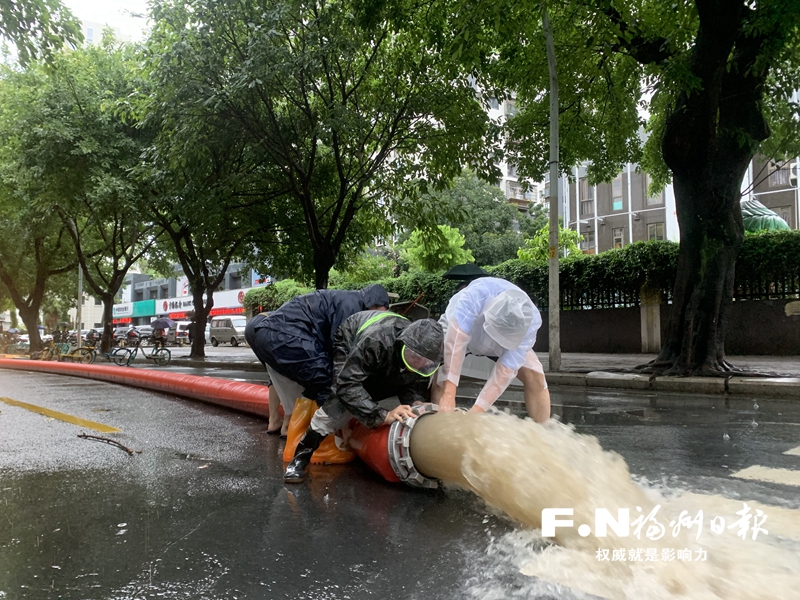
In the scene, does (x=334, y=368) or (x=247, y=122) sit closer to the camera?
(x=334, y=368)

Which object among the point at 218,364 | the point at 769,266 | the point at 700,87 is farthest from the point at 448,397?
the point at 218,364

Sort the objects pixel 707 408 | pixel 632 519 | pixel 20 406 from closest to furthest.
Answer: pixel 632 519 → pixel 707 408 → pixel 20 406

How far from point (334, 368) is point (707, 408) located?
4794 millimetres

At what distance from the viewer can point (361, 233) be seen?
1714 centimetres

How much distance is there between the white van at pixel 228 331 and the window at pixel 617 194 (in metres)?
22.9

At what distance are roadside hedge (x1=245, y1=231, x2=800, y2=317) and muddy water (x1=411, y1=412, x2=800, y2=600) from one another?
9.14 m

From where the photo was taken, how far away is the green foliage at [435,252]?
16109 mm

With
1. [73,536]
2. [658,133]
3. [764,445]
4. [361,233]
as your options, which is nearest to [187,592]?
[73,536]

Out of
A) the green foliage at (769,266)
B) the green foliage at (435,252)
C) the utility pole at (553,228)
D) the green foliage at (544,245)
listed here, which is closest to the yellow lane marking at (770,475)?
the utility pole at (553,228)

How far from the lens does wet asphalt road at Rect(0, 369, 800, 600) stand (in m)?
2.22

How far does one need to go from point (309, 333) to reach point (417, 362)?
1093 mm

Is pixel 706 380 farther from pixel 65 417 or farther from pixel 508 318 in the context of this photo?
pixel 65 417

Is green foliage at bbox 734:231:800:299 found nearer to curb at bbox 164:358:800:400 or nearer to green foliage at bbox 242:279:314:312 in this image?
curb at bbox 164:358:800:400

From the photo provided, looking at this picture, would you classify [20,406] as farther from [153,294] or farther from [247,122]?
[153,294]
